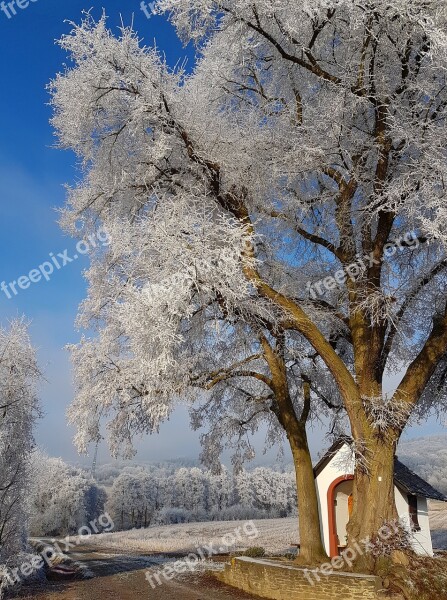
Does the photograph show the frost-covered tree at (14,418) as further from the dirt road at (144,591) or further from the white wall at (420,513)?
the white wall at (420,513)

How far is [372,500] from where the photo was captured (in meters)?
9.62

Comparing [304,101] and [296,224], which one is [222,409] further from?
[304,101]

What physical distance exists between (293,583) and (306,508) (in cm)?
188

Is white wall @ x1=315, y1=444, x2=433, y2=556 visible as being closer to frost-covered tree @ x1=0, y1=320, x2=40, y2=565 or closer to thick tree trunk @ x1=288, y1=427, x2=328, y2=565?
thick tree trunk @ x1=288, y1=427, x2=328, y2=565

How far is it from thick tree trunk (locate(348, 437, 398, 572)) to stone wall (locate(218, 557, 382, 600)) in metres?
0.59

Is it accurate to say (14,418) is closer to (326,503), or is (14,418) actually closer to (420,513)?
(326,503)

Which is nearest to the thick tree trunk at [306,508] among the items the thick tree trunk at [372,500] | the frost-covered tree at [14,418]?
the thick tree trunk at [372,500]

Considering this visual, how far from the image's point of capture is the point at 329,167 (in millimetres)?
11305

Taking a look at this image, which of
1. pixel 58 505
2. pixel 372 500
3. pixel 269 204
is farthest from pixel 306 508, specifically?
pixel 58 505

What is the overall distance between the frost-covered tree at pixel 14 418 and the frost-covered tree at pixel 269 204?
541cm

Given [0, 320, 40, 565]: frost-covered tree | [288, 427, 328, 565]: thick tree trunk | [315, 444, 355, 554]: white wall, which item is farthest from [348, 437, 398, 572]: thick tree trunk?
[0, 320, 40, 565]: frost-covered tree

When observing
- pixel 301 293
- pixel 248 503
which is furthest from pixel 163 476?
pixel 301 293

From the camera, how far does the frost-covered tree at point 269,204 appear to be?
9281 millimetres

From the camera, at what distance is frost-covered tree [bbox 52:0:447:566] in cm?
928
